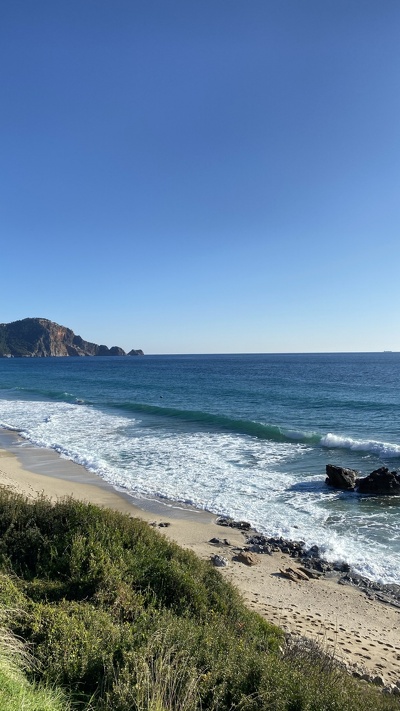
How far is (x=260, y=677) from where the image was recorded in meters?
4.57

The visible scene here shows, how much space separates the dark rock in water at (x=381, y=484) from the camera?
16.9 meters

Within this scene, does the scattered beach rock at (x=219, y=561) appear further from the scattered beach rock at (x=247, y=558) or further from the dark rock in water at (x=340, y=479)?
the dark rock in water at (x=340, y=479)

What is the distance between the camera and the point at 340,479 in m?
17.4

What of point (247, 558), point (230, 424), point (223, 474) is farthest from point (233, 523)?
point (230, 424)

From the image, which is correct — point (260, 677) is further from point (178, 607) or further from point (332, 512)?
point (332, 512)

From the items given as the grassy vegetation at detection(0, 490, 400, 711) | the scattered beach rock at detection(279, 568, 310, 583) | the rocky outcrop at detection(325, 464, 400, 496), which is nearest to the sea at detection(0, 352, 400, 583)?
the rocky outcrop at detection(325, 464, 400, 496)

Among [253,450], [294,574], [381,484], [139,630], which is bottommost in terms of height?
[294,574]

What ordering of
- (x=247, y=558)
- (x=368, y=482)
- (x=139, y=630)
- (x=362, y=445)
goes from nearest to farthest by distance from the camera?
1. (x=139, y=630)
2. (x=247, y=558)
3. (x=368, y=482)
4. (x=362, y=445)

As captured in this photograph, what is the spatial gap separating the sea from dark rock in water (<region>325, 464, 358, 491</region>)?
1.24 ft

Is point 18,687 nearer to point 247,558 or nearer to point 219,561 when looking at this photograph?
point 219,561

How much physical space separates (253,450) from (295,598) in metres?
14.6

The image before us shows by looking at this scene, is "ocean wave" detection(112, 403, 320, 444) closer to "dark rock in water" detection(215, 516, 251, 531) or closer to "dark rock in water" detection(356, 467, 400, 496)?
"dark rock in water" detection(356, 467, 400, 496)

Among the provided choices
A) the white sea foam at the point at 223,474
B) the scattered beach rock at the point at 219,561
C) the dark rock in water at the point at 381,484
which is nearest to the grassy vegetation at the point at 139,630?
the scattered beach rock at the point at 219,561

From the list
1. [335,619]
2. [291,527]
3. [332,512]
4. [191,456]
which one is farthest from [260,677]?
[191,456]
